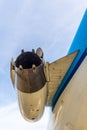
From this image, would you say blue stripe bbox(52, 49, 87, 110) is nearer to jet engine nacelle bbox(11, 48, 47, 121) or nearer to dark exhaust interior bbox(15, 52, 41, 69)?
jet engine nacelle bbox(11, 48, 47, 121)

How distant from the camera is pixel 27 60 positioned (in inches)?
68.7

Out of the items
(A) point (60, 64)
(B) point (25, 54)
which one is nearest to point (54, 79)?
(A) point (60, 64)

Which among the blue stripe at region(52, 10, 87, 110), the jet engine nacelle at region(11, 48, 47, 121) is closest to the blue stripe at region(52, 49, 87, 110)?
the blue stripe at region(52, 10, 87, 110)

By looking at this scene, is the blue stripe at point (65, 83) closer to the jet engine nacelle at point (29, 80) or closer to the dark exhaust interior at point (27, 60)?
the jet engine nacelle at point (29, 80)

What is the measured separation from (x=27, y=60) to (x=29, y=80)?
13 centimetres

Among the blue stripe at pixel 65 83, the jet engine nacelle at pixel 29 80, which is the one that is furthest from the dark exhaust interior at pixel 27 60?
the blue stripe at pixel 65 83

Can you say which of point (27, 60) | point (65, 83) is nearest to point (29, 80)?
point (27, 60)

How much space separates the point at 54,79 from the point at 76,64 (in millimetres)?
325

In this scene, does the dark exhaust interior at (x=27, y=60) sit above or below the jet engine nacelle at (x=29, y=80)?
above

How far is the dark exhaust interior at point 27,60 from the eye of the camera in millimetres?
1740

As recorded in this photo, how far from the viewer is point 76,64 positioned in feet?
6.14

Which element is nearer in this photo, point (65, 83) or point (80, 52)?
point (80, 52)

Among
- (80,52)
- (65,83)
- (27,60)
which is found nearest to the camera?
(27,60)

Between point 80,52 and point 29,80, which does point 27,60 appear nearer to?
point 29,80
